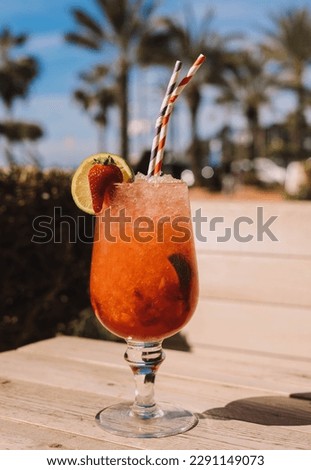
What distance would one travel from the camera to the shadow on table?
1.45 meters

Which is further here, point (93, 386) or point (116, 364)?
point (116, 364)

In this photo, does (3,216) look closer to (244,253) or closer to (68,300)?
(68,300)

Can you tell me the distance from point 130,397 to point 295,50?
3194cm

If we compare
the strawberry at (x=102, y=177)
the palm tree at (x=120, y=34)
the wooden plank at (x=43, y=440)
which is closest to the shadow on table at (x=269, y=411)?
the wooden plank at (x=43, y=440)

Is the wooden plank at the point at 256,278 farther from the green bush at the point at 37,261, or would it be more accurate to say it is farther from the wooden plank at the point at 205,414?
the wooden plank at the point at 205,414

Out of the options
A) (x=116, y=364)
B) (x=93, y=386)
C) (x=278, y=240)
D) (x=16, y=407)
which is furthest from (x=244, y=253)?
(x=16, y=407)

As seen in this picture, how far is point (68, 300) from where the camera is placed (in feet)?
13.3

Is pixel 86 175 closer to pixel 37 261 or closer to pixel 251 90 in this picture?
pixel 37 261

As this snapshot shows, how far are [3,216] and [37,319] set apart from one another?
2.41ft

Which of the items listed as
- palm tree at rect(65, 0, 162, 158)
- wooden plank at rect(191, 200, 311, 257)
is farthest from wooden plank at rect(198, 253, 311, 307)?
palm tree at rect(65, 0, 162, 158)

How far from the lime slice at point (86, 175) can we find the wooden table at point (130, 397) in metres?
0.48

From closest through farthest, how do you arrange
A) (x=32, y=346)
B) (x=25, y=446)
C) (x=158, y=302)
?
(x=25, y=446)
(x=158, y=302)
(x=32, y=346)

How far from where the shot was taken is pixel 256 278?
322cm

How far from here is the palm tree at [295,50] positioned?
31188 millimetres
